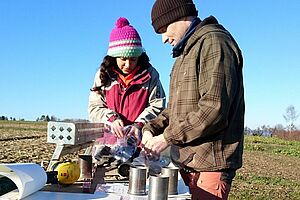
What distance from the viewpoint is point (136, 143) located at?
8.82 ft

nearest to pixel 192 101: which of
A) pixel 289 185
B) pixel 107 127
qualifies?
pixel 107 127

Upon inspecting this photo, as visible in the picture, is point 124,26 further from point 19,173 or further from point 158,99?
point 19,173

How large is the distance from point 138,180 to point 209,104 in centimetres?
43

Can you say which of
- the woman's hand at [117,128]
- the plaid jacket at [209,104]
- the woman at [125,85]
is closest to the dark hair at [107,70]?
the woman at [125,85]

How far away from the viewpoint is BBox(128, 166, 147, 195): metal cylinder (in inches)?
76.2

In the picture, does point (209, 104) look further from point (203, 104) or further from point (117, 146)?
point (117, 146)

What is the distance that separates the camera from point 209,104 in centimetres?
187

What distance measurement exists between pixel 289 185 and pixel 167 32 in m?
12.7

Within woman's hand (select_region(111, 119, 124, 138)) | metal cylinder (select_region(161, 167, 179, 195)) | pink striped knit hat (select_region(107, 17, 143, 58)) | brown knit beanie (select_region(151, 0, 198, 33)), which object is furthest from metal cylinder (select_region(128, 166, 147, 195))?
pink striped knit hat (select_region(107, 17, 143, 58))

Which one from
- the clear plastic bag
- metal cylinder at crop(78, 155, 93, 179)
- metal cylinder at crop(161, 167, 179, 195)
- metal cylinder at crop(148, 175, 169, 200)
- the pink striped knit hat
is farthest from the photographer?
the pink striped knit hat

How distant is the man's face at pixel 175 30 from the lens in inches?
85.6

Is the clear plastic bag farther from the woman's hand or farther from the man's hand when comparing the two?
the man's hand

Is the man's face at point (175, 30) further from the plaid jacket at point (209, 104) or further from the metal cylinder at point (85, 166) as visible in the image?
the metal cylinder at point (85, 166)

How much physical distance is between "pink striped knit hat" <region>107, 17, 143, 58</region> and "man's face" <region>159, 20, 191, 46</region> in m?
0.86
